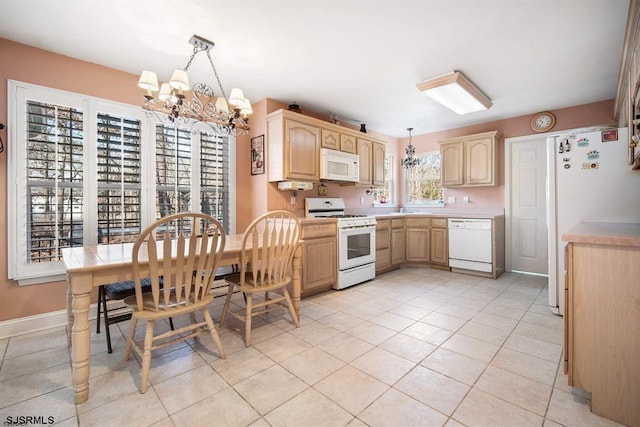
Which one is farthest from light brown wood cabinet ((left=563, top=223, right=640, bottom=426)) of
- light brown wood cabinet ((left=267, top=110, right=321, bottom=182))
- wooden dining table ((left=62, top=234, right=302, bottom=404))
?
light brown wood cabinet ((left=267, top=110, right=321, bottom=182))

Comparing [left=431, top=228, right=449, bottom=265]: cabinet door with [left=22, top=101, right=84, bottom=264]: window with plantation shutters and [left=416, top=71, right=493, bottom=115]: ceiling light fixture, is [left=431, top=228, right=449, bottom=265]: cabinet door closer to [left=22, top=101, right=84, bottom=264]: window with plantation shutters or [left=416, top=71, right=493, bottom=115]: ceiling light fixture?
[left=416, top=71, right=493, bottom=115]: ceiling light fixture

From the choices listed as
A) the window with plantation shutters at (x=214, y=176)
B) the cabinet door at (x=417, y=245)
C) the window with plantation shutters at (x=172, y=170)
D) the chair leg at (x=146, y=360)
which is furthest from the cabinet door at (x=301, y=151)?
the chair leg at (x=146, y=360)

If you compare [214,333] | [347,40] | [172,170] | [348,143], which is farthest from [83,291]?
[348,143]

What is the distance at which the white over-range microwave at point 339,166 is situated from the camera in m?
3.68

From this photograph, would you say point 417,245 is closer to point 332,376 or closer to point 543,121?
point 543,121

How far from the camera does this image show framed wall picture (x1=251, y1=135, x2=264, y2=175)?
357 centimetres

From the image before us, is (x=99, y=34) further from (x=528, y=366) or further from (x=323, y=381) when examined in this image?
(x=528, y=366)

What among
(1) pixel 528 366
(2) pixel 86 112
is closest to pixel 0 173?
(2) pixel 86 112

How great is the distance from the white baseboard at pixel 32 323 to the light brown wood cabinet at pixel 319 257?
6.46 feet

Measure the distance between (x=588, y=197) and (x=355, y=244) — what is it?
232 cm

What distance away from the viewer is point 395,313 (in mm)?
2750

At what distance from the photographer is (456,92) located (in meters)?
3.18

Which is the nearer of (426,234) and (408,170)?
(426,234)

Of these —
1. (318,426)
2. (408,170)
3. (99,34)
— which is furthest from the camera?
(408,170)
